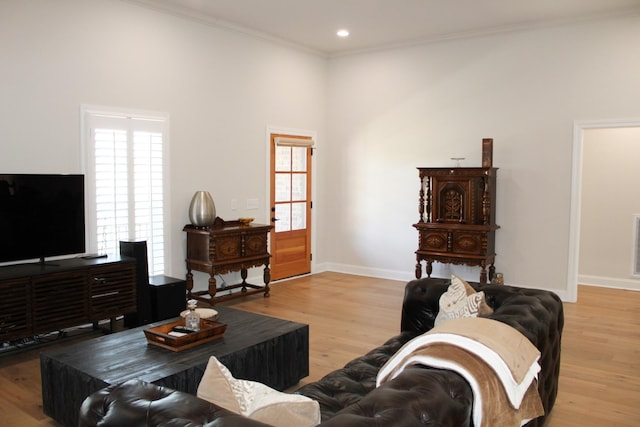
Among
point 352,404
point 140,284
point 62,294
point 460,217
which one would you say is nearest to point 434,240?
point 460,217

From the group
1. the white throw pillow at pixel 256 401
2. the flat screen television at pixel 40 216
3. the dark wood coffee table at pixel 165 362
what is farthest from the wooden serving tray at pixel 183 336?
the flat screen television at pixel 40 216

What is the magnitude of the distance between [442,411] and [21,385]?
3265 millimetres

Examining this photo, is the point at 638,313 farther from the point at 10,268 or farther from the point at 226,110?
the point at 10,268

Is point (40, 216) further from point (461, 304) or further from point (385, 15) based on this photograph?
point (385, 15)

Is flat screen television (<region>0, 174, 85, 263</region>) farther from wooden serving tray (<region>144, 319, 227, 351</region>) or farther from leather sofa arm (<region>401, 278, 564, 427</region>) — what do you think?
leather sofa arm (<region>401, 278, 564, 427</region>)

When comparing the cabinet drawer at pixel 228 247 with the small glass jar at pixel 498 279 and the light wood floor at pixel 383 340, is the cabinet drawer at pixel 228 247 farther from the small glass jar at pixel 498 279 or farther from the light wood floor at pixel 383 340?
the small glass jar at pixel 498 279

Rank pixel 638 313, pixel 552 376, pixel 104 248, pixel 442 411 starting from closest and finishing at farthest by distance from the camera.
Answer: pixel 442 411 < pixel 552 376 < pixel 104 248 < pixel 638 313

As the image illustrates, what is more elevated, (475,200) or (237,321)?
(475,200)

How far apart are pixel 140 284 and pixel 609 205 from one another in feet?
19.3

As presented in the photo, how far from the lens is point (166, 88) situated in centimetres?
574

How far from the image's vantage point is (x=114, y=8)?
5207 mm

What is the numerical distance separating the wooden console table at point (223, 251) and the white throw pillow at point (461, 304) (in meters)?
3.17

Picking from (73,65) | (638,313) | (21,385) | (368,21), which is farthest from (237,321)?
(638,313)

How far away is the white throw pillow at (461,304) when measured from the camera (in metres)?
2.97
